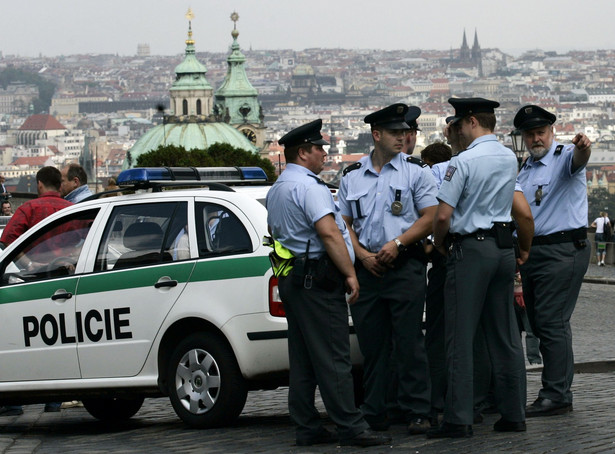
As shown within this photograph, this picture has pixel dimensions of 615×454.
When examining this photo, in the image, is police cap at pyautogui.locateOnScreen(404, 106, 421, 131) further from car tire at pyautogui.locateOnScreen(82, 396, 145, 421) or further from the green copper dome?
the green copper dome

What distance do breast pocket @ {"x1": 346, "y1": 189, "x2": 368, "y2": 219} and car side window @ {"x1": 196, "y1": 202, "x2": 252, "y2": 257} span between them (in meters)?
0.65

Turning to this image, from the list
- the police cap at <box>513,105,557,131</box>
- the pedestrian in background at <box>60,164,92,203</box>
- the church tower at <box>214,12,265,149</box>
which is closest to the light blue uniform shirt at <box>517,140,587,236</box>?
the police cap at <box>513,105,557,131</box>

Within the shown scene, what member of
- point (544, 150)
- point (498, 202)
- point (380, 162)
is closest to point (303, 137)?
point (380, 162)

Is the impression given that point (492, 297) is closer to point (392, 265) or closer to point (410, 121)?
point (392, 265)

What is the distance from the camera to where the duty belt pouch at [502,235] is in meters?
7.20

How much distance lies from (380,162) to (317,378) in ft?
3.61

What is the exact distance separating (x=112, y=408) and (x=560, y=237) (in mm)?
2980

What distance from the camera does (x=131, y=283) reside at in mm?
8320

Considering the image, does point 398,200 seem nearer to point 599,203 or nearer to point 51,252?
point 51,252

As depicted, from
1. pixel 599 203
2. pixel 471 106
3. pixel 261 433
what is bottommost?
pixel 599 203

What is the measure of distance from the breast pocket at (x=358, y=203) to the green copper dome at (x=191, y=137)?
14136 centimetres

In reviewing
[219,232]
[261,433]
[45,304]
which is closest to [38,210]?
[45,304]

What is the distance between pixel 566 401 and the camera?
312 inches

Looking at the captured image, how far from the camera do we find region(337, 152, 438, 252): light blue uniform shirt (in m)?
7.50
